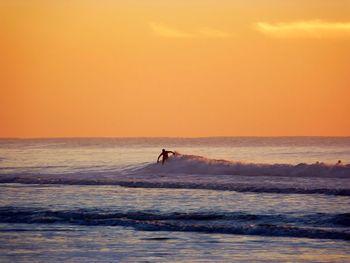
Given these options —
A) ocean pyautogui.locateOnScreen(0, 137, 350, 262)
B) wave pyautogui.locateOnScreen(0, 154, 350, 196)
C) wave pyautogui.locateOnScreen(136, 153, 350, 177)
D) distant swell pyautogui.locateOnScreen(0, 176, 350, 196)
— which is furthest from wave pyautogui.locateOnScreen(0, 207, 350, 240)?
wave pyautogui.locateOnScreen(136, 153, 350, 177)

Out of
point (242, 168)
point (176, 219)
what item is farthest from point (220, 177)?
point (176, 219)

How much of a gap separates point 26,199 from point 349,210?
1159cm

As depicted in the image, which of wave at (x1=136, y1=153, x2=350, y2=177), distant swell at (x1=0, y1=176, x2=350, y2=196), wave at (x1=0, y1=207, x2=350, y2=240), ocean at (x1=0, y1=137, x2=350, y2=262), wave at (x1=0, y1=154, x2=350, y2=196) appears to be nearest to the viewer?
ocean at (x1=0, y1=137, x2=350, y2=262)

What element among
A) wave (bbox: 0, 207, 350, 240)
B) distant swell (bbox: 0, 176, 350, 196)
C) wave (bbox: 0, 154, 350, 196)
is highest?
wave (bbox: 0, 154, 350, 196)

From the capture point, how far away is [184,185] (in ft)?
118

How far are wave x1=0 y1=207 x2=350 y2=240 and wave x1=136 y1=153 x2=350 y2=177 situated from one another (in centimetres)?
1688

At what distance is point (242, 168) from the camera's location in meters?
46.1

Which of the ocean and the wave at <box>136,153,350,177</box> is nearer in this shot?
the ocean

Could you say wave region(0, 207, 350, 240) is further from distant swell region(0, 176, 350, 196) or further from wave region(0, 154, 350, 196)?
wave region(0, 154, 350, 196)

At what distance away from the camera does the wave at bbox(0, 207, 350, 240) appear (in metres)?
22.7

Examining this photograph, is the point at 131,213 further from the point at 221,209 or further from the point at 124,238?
the point at 124,238

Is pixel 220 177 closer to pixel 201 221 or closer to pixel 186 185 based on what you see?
pixel 186 185

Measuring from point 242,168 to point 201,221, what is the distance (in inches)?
832

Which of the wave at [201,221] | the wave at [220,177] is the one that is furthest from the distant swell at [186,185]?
the wave at [201,221]
